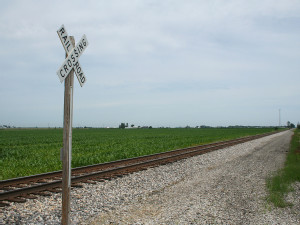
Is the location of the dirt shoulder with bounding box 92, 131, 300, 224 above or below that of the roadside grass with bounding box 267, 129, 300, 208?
below

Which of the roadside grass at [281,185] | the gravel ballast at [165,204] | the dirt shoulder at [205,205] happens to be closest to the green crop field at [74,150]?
the gravel ballast at [165,204]

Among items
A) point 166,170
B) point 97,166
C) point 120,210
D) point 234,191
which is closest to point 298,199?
point 234,191

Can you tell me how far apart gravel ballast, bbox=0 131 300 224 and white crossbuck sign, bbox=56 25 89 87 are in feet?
9.72

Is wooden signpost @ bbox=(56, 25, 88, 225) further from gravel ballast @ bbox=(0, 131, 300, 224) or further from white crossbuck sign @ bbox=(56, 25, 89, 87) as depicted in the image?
gravel ballast @ bbox=(0, 131, 300, 224)

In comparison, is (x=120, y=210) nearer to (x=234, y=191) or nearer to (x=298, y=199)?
(x=234, y=191)

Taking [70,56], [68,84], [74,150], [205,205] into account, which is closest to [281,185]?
[205,205]

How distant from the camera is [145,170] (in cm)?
1191

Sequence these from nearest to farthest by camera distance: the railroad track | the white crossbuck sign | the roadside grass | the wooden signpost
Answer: the white crossbuck sign → the wooden signpost → the railroad track → the roadside grass

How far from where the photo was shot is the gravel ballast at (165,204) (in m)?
5.86

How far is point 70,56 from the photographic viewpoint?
185 inches

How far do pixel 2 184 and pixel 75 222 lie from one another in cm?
412

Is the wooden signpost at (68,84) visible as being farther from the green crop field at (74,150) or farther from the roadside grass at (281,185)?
the green crop field at (74,150)

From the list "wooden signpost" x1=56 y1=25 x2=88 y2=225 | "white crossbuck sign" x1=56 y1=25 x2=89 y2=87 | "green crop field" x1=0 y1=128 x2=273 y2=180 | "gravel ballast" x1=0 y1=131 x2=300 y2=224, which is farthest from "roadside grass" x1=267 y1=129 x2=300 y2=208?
"green crop field" x1=0 y1=128 x2=273 y2=180

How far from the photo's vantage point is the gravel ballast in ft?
19.2
